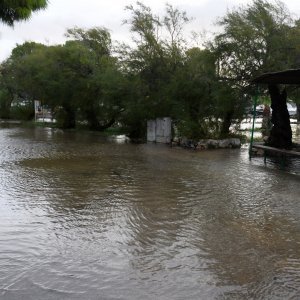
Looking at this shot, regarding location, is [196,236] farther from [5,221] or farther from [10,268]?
[5,221]

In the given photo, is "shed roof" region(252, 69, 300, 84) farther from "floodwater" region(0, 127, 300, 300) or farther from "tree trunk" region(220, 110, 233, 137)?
"tree trunk" region(220, 110, 233, 137)

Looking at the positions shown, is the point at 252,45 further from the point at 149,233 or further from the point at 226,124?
the point at 149,233

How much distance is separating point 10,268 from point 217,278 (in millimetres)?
2297

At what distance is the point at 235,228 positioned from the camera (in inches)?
257

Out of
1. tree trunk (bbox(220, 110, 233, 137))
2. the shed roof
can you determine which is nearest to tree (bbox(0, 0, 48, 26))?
the shed roof

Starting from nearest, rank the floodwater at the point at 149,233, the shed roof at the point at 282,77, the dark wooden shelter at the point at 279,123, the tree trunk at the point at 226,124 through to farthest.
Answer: the floodwater at the point at 149,233, the shed roof at the point at 282,77, the dark wooden shelter at the point at 279,123, the tree trunk at the point at 226,124

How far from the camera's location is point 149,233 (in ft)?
20.6

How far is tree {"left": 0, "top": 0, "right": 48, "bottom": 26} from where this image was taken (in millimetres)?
11750

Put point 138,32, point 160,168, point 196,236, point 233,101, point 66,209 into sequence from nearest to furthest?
point 196,236 → point 66,209 → point 160,168 → point 233,101 → point 138,32

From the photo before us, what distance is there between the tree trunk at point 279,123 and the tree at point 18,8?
318 inches

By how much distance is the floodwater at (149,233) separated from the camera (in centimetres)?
456

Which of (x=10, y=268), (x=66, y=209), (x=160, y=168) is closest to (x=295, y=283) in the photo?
(x=10, y=268)

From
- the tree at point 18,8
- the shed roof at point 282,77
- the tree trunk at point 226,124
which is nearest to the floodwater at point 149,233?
the shed roof at point 282,77

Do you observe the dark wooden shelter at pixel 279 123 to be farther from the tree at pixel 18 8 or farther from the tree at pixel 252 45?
the tree at pixel 18 8
